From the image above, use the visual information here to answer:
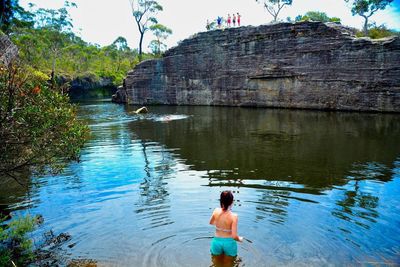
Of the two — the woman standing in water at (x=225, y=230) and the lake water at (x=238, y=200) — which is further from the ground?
the woman standing in water at (x=225, y=230)

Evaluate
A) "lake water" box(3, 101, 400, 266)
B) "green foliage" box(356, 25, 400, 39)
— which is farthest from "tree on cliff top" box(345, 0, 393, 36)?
"lake water" box(3, 101, 400, 266)

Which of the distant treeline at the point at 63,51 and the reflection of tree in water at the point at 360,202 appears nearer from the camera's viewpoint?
the reflection of tree in water at the point at 360,202

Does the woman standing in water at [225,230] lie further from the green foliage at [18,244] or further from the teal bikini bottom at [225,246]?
the green foliage at [18,244]

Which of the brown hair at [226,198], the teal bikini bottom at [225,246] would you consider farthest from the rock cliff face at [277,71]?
the brown hair at [226,198]

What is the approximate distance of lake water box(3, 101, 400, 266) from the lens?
6973mm

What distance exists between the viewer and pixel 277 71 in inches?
1459

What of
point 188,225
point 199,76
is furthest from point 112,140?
point 199,76

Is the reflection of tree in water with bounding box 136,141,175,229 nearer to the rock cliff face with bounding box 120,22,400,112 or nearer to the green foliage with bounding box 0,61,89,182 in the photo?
the green foliage with bounding box 0,61,89,182

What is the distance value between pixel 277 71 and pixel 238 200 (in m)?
29.3

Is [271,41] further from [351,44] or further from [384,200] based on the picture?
[384,200]

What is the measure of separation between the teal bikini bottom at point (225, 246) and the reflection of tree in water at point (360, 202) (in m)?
3.49

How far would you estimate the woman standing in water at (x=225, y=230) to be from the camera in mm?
5883

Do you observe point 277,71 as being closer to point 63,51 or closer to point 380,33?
point 380,33

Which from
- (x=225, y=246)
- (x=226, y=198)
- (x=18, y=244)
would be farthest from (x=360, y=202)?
(x=18, y=244)
